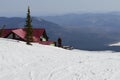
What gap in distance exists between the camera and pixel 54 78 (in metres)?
29.0

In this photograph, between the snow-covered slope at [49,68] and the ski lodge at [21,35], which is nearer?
the snow-covered slope at [49,68]

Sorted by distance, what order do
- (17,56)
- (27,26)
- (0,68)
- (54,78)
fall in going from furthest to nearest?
(27,26), (17,56), (0,68), (54,78)

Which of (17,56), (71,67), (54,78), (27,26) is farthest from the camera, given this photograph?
(27,26)

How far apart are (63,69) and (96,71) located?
329 centimetres

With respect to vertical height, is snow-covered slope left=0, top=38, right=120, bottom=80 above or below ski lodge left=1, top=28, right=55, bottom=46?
below

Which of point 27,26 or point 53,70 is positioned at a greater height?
point 27,26

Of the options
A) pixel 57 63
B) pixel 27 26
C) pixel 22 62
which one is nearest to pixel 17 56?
pixel 22 62

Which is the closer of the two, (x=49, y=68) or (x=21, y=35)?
(x=49, y=68)

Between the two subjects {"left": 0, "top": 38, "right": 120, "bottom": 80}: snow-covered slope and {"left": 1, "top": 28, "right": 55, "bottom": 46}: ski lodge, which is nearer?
{"left": 0, "top": 38, "right": 120, "bottom": 80}: snow-covered slope

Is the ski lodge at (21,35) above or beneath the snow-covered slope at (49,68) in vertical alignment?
above

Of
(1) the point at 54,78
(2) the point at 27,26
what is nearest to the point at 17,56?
(1) the point at 54,78

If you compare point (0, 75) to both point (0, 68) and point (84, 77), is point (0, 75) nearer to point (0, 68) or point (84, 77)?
point (0, 68)

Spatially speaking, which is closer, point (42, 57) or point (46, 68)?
point (46, 68)

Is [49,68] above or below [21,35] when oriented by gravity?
below
